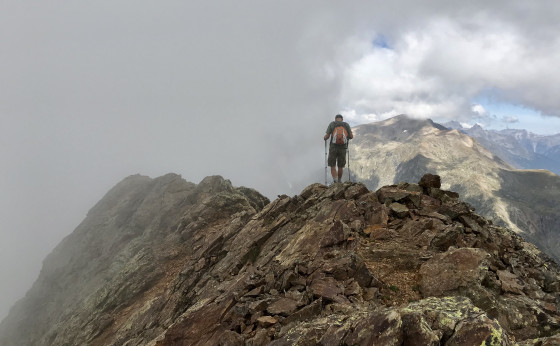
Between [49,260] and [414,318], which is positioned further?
[49,260]

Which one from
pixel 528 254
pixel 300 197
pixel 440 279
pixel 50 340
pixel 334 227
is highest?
pixel 300 197

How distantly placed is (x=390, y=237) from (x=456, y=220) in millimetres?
5860

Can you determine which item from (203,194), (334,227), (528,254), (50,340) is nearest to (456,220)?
(528,254)

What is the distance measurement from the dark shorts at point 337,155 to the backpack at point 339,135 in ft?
2.06

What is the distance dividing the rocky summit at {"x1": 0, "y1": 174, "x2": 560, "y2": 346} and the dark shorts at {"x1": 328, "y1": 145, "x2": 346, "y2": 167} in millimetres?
5140

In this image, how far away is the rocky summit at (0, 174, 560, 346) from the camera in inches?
424

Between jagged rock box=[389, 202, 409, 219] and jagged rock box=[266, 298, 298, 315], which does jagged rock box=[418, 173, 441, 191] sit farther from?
jagged rock box=[266, 298, 298, 315]

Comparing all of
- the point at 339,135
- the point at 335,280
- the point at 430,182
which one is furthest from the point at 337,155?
the point at 335,280

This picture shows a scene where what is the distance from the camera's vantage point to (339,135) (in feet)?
94.2

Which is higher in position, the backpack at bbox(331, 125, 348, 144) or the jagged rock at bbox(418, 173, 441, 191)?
the backpack at bbox(331, 125, 348, 144)

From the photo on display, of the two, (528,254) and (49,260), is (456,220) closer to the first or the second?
(528,254)

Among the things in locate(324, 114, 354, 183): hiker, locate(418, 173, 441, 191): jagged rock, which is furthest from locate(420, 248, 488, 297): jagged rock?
locate(324, 114, 354, 183): hiker

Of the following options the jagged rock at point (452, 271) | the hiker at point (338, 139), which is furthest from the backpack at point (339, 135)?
the jagged rock at point (452, 271)

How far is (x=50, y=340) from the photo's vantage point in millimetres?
32906
